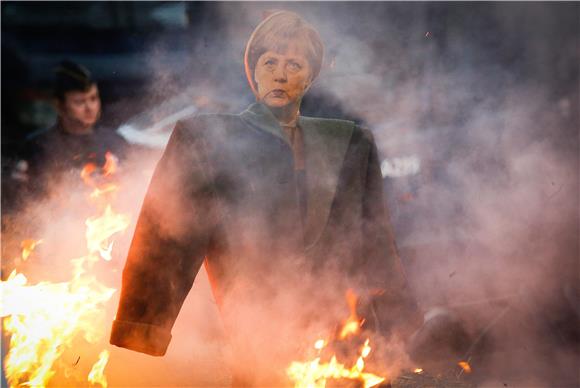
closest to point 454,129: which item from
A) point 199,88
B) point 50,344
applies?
point 199,88

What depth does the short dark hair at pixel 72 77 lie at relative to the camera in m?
4.30

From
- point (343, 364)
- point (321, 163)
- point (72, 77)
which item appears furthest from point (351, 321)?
point (72, 77)

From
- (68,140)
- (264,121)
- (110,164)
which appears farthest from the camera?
(68,140)

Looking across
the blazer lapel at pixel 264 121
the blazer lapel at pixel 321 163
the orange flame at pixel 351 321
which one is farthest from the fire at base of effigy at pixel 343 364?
the blazer lapel at pixel 264 121

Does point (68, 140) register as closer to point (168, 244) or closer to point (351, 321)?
point (168, 244)

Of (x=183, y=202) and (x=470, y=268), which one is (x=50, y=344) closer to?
(x=183, y=202)

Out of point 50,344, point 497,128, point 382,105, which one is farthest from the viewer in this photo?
point 497,128

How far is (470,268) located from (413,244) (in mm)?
568

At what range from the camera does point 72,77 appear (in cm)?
432

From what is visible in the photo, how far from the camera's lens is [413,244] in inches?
181

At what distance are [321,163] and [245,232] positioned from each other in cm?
61

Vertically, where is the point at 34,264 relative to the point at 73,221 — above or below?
below

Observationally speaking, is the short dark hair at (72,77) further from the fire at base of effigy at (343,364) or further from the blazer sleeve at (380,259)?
the fire at base of effigy at (343,364)

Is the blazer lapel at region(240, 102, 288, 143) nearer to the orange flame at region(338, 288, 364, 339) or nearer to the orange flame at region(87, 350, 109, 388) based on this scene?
the orange flame at region(338, 288, 364, 339)
